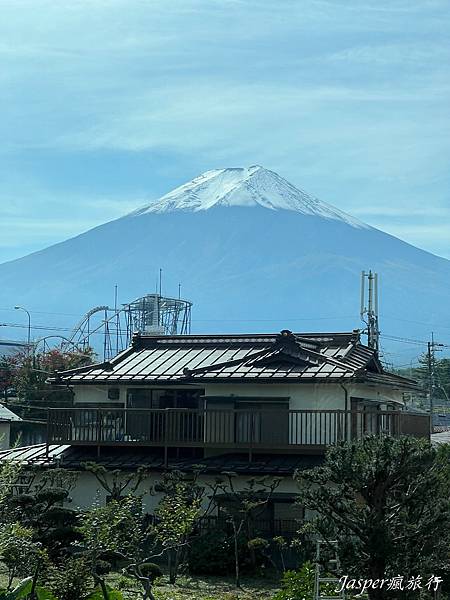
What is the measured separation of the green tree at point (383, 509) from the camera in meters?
13.5

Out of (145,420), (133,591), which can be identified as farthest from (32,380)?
(133,591)

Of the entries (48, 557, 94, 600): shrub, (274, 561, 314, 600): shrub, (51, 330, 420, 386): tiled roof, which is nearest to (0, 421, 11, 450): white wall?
(51, 330, 420, 386): tiled roof

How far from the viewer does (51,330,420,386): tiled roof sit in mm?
24516

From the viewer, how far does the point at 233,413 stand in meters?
24.4

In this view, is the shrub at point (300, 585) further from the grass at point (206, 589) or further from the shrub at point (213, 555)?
the shrub at point (213, 555)

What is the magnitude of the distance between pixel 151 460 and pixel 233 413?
2.24 m

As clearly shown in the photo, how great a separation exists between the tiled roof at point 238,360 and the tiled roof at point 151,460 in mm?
1746

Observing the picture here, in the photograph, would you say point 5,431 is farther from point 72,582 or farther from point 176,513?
point 72,582

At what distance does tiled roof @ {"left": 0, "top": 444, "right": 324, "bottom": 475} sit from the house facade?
0.03 meters

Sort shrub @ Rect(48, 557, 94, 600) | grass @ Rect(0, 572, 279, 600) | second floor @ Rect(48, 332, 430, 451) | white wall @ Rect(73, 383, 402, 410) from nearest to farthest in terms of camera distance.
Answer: shrub @ Rect(48, 557, 94, 600) → grass @ Rect(0, 572, 279, 600) → second floor @ Rect(48, 332, 430, 451) → white wall @ Rect(73, 383, 402, 410)

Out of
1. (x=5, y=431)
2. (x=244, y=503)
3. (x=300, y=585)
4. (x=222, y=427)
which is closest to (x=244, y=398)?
(x=222, y=427)

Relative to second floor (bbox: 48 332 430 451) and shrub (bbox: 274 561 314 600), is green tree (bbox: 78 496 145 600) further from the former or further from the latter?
second floor (bbox: 48 332 430 451)

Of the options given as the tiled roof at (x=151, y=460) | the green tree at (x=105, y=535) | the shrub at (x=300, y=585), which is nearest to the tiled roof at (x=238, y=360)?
the tiled roof at (x=151, y=460)

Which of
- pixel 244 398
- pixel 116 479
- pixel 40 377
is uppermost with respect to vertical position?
pixel 40 377
